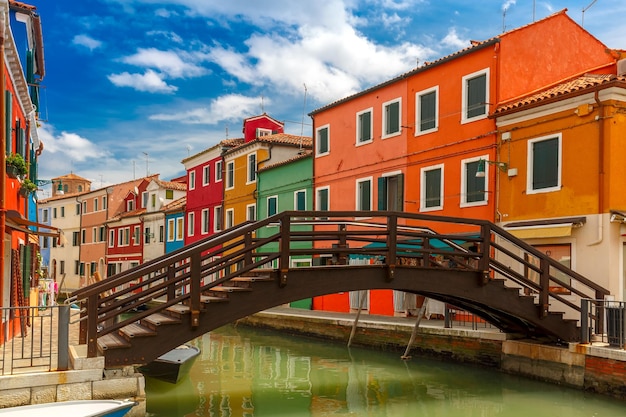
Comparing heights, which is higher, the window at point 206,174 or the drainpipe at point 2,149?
the window at point 206,174

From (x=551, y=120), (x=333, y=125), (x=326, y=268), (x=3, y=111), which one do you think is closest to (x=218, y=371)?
(x=326, y=268)

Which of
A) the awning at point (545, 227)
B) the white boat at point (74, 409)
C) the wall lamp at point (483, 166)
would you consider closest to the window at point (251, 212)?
the wall lamp at point (483, 166)

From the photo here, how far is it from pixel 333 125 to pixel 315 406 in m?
15.2

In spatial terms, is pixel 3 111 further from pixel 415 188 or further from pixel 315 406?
pixel 415 188

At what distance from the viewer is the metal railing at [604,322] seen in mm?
11781

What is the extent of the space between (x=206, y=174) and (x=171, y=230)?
585cm

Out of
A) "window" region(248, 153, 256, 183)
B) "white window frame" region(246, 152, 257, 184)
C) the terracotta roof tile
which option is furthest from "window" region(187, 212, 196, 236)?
the terracotta roof tile

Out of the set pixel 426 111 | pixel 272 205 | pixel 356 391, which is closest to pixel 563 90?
pixel 426 111

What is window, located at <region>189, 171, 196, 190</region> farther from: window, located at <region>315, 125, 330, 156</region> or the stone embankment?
the stone embankment

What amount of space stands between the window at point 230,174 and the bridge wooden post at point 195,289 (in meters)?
24.3

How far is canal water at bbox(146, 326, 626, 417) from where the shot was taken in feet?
38.6

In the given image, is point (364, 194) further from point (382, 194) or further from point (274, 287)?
point (274, 287)

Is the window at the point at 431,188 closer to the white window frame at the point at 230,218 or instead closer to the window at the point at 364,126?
the window at the point at 364,126

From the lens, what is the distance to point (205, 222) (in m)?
36.9
